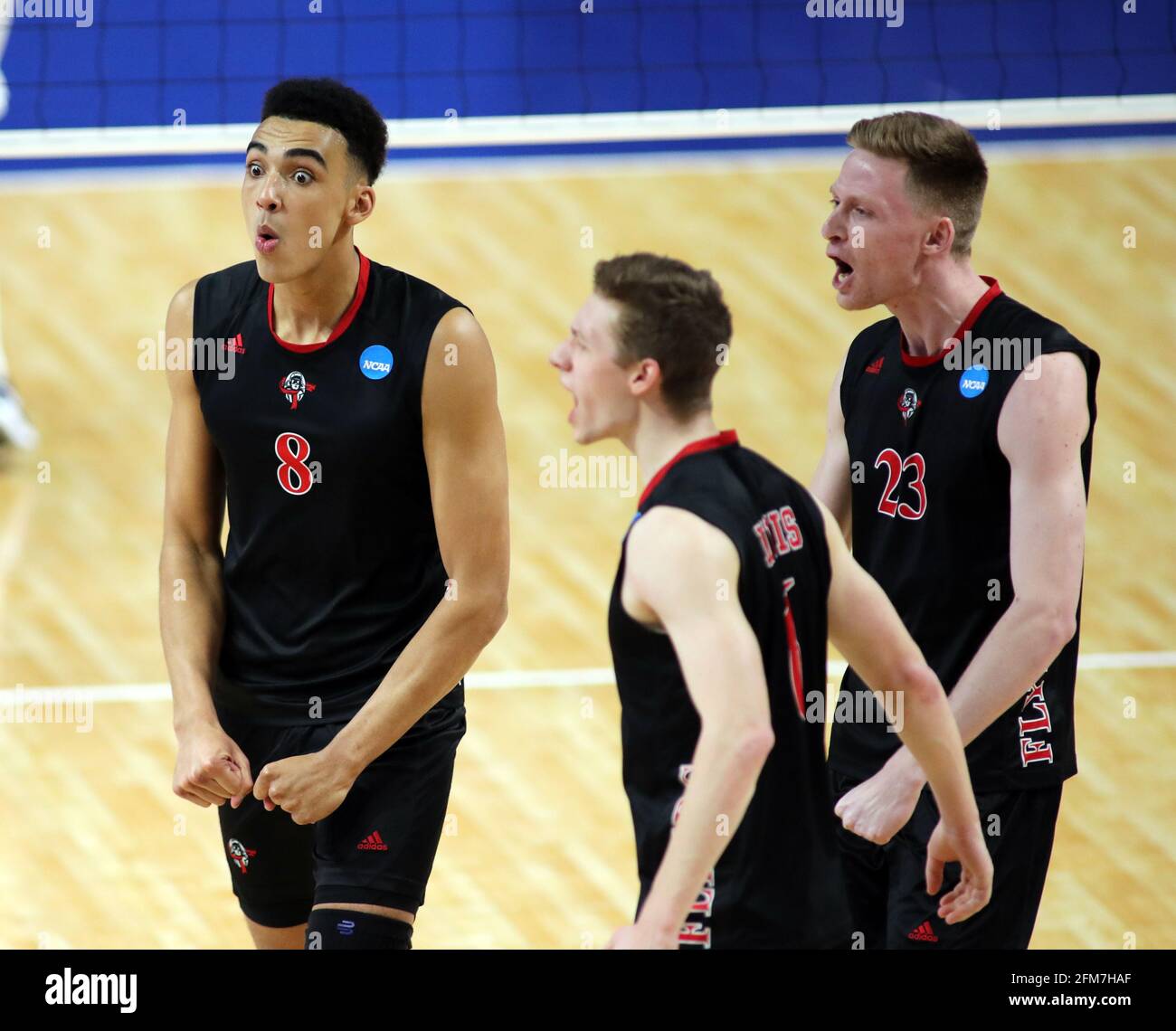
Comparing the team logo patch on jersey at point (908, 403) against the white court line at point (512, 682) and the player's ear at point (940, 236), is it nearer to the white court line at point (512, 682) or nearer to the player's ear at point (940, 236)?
the player's ear at point (940, 236)

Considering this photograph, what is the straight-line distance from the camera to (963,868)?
3215 millimetres

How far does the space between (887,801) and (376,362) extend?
4.67ft

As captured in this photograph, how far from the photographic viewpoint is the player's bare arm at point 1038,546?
3.37m

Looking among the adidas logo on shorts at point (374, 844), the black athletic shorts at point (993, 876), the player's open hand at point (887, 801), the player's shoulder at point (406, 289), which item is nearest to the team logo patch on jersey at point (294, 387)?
the player's shoulder at point (406, 289)

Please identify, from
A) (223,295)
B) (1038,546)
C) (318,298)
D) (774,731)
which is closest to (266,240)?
(318,298)

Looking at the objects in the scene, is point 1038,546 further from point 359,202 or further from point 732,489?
point 359,202

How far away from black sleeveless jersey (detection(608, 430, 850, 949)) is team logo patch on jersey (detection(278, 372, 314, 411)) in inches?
45.9

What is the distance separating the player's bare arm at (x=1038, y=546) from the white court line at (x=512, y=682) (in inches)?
160

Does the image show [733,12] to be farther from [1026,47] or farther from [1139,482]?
[1139,482]

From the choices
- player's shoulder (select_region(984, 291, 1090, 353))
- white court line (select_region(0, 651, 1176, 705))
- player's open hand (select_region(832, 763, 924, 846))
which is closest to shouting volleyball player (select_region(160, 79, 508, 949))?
player's open hand (select_region(832, 763, 924, 846))

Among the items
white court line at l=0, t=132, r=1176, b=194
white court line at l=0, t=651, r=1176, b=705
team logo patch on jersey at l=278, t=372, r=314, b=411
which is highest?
white court line at l=0, t=132, r=1176, b=194

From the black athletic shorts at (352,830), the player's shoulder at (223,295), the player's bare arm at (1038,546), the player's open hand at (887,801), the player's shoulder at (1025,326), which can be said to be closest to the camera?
the player's open hand at (887,801)

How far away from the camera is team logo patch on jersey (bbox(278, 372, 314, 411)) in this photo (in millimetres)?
3705

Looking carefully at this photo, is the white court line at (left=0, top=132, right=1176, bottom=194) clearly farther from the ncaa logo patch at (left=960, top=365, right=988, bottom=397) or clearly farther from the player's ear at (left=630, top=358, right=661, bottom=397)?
the player's ear at (left=630, top=358, right=661, bottom=397)
